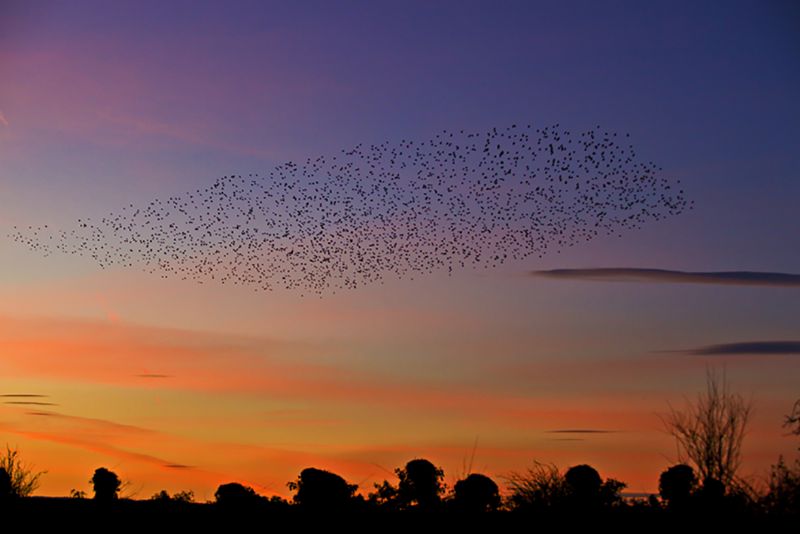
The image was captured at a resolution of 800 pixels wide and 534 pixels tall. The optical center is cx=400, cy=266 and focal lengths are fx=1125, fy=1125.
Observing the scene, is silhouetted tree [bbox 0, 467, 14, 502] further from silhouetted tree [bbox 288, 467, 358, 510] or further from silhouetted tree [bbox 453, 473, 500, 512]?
silhouetted tree [bbox 453, 473, 500, 512]

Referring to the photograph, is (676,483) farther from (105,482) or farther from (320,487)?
(105,482)

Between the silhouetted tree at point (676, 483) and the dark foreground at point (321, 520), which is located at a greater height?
the silhouetted tree at point (676, 483)

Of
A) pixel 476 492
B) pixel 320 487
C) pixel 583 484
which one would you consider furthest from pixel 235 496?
pixel 583 484

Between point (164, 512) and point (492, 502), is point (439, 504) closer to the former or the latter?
point (492, 502)

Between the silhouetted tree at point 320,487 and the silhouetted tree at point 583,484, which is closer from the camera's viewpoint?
the silhouetted tree at point 583,484

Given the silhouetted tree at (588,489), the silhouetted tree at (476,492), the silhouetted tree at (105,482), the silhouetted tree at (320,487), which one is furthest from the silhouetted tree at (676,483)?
the silhouetted tree at (105,482)

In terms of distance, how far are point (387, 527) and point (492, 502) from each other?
634cm

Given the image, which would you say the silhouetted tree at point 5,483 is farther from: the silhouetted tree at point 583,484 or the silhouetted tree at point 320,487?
the silhouetted tree at point 583,484

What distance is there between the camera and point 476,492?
40.5 metres

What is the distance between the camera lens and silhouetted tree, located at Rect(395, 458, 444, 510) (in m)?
45.6

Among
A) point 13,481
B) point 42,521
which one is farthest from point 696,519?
point 13,481

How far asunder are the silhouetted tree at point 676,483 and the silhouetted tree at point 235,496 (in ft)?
47.8

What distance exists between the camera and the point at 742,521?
100 ft

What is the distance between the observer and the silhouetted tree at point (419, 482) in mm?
45562
